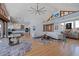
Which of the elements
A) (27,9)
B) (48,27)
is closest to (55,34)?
(48,27)

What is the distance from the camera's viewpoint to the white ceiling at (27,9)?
10.3ft

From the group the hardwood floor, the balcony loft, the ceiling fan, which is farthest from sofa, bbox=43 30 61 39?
the ceiling fan

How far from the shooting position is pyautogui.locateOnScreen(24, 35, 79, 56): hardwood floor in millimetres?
3082

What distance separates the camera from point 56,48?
123 inches

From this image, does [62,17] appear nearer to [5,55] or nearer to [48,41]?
[48,41]

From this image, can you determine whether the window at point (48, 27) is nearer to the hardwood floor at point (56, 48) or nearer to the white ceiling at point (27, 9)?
the white ceiling at point (27, 9)

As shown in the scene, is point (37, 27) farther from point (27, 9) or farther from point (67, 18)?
point (67, 18)

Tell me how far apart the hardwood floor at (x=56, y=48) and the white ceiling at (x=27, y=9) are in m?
0.64

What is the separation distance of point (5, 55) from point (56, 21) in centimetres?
145

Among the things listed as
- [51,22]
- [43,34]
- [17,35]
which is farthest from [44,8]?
[17,35]

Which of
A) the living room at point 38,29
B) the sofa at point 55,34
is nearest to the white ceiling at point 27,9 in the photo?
the living room at point 38,29

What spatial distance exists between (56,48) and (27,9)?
3.83ft

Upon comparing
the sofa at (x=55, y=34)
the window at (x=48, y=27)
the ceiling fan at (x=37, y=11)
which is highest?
the ceiling fan at (x=37, y=11)

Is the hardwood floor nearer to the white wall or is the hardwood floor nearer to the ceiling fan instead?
the white wall
